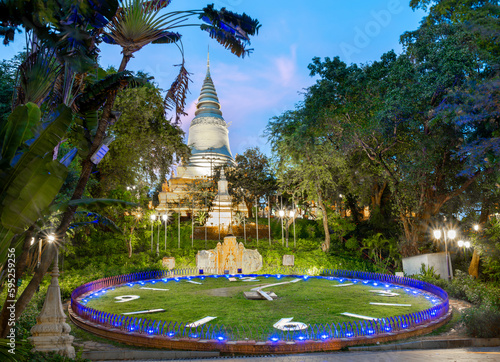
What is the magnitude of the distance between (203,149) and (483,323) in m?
40.5

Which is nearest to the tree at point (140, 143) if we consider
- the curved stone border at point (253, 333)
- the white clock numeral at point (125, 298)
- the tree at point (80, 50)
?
the white clock numeral at point (125, 298)

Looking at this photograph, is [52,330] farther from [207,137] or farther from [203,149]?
[207,137]

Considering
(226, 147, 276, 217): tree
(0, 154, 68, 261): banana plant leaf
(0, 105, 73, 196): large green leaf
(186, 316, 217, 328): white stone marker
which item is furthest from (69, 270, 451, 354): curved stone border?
(226, 147, 276, 217): tree

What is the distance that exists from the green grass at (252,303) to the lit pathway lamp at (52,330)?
4.15 m

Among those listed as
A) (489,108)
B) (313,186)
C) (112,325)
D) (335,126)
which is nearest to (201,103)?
(313,186)

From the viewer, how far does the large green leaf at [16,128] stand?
5688mm

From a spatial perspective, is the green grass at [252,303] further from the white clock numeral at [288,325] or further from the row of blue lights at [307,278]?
the row of blue lights at [307,278]

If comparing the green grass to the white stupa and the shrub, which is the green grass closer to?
the shrub

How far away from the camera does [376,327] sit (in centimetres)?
940

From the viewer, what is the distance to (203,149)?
4741 cm

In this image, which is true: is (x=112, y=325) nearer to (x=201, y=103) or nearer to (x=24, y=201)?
(x=24, y=201)

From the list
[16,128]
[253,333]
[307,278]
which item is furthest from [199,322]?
[307,278]

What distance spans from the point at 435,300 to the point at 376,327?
6077 millimetres

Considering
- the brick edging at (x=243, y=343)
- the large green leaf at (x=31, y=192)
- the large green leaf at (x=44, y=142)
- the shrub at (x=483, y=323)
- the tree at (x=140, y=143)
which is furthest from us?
the tree at (x=140, y=143)
